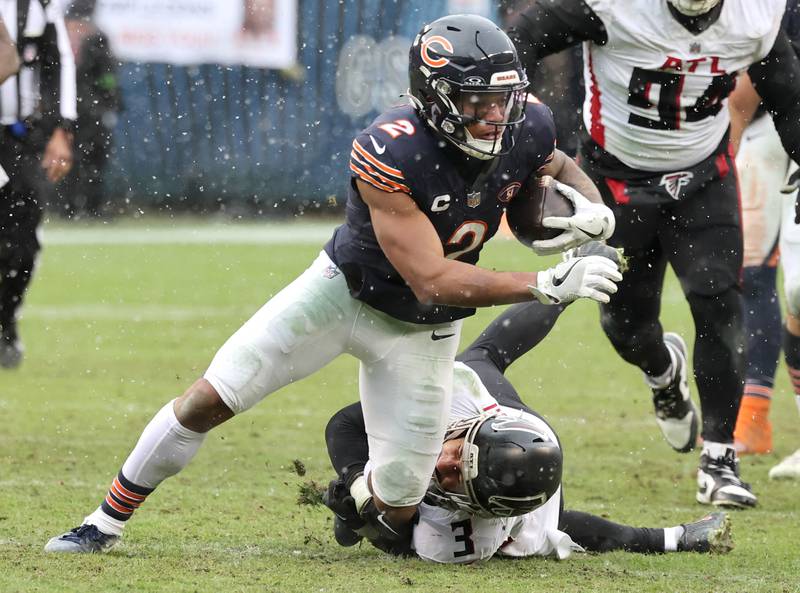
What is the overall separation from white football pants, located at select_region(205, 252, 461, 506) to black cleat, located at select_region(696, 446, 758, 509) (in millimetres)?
1348

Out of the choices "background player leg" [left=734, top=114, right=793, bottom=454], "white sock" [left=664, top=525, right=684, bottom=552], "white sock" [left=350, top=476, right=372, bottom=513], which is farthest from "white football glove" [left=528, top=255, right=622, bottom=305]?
"background player leg" [left=734, top=114, right=793, bottom=454]

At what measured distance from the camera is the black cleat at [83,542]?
158 inches

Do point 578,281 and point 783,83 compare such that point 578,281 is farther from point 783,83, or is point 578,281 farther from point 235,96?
point 235,96

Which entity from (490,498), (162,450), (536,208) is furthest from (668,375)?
(162,450)

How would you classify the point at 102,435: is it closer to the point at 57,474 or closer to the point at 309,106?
the point at 57,474

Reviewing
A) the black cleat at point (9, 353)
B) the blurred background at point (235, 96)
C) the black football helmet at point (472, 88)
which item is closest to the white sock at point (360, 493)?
the black football helmet at point (472, 88)

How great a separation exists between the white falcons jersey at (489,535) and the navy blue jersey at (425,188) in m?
0.50

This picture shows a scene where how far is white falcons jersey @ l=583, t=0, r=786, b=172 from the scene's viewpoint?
495cm

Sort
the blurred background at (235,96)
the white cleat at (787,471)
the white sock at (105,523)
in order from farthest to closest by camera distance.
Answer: the blurred background at (235,96) < the white cleat at (787,471) < the white sock at (105,523)

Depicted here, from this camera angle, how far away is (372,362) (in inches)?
166

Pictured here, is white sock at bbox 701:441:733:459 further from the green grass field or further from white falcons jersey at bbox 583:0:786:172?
white falcons jersey at bbox 583:0:786:172

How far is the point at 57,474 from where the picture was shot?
527 centimetres

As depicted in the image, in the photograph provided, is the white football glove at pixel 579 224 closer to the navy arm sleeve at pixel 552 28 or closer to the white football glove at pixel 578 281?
the white football glove at pixel 578 281

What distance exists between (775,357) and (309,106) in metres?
10.4
